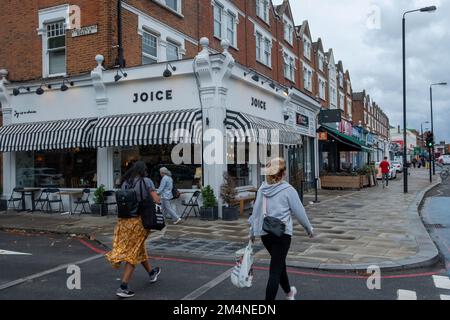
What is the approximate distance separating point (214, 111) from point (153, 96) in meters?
2.16

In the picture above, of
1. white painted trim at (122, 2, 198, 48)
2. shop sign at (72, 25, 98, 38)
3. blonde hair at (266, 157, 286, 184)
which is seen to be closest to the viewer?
blonde hair at (266, 157, 286, 184)

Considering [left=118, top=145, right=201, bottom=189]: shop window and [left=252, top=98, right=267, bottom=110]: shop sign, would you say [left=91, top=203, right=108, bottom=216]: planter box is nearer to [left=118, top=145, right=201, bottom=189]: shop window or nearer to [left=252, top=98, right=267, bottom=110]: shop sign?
[left=118, top=145, right=201, bottom=189]: shop window

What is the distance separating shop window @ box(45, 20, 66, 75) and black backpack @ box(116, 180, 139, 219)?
35.3ft

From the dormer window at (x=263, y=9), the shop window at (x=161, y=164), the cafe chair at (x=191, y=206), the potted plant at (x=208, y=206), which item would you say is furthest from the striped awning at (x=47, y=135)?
the dormer window at (x=263, y=9)

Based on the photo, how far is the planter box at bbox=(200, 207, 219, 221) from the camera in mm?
12320

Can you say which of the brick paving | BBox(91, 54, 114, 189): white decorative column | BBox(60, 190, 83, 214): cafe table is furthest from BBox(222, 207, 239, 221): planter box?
BBox(60, 190, 83, 214): cafe table

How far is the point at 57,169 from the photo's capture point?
1519 cm

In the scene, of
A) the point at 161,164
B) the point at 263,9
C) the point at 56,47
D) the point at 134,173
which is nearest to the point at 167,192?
the point at 161,164

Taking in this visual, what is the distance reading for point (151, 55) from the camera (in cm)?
1529

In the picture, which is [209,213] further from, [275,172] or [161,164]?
[275,172]

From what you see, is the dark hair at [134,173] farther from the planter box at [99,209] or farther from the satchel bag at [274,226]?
the planter box at [99,209]

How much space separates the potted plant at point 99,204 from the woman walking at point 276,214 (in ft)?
31.2

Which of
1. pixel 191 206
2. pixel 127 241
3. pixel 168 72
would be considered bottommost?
pixel 191 206
